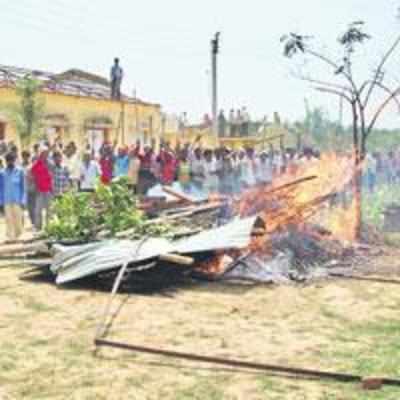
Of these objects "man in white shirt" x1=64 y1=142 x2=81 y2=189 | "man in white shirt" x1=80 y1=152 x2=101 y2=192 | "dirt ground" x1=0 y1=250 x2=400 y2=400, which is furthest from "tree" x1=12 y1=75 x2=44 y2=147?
"dirt ground" x1=0 y1=250 x2=400 y2=400

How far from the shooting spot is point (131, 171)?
16.9 meters

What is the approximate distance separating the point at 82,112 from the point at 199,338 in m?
21.1

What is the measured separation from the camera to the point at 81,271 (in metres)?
8.45

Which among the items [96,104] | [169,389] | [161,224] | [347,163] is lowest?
[169,389]

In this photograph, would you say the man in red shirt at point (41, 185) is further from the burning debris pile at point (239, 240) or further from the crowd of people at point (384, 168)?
the crowd of people at point (384, 168)

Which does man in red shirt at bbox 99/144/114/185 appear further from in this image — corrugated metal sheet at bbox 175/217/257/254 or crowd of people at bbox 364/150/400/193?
corrugated metal sheet at bbox 175/217/257/254

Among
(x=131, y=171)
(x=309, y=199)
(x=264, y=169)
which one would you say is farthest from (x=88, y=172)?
(x=309, y=199)

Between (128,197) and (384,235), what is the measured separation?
4560mm

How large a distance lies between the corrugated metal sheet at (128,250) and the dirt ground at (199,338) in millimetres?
271

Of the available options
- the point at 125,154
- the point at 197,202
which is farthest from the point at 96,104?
the point at 197,202

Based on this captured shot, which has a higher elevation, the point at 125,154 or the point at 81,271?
the point at 125,154

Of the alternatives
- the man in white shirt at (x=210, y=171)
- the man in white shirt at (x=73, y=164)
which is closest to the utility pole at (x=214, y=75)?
the man in white shirt at (x=210, y=171)

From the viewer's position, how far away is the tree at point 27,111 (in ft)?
72.9

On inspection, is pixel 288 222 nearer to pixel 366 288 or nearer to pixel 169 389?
pixel 366 288
